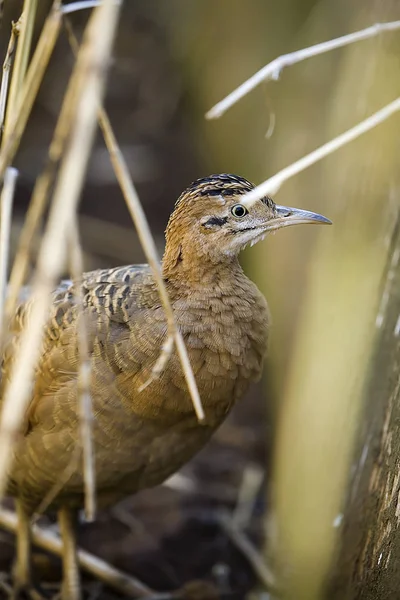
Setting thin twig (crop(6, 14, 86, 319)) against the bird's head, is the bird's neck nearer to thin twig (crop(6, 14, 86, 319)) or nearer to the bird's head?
the bird's head

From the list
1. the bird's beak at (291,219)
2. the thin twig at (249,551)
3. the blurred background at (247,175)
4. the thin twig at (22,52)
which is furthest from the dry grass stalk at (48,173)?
the thin twig at (249,551)

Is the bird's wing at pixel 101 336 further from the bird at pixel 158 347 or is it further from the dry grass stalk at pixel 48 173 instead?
the dry grass stalk at pixel 48 173

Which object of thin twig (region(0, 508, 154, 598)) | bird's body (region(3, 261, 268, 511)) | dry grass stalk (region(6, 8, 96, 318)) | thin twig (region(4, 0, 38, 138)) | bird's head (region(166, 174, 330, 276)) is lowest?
thin twig (region(0, 508, 154, 598))

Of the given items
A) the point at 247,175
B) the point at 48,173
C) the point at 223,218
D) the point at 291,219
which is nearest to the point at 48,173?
the point at 48,173

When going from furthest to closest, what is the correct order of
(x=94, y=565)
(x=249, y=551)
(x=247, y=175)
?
(x=247, y=175) → (x=249, y=551) → (x=94, y=565)

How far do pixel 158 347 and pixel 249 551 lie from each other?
191 centimetres

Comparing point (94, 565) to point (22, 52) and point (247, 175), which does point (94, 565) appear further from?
point (247, 175)

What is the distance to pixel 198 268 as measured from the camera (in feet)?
10.1

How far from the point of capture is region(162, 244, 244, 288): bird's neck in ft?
10.1

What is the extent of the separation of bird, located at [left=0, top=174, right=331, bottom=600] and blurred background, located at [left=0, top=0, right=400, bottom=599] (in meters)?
0.39

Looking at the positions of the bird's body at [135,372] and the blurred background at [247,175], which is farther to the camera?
the blurred background at [247,175]

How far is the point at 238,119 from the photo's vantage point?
648cm

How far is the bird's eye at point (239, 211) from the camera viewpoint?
9.83ft

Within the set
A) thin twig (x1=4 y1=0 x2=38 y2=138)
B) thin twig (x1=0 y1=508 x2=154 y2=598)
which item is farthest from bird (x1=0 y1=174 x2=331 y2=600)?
thin twig (x1=0 y1=508 x2=154 y2=598)
